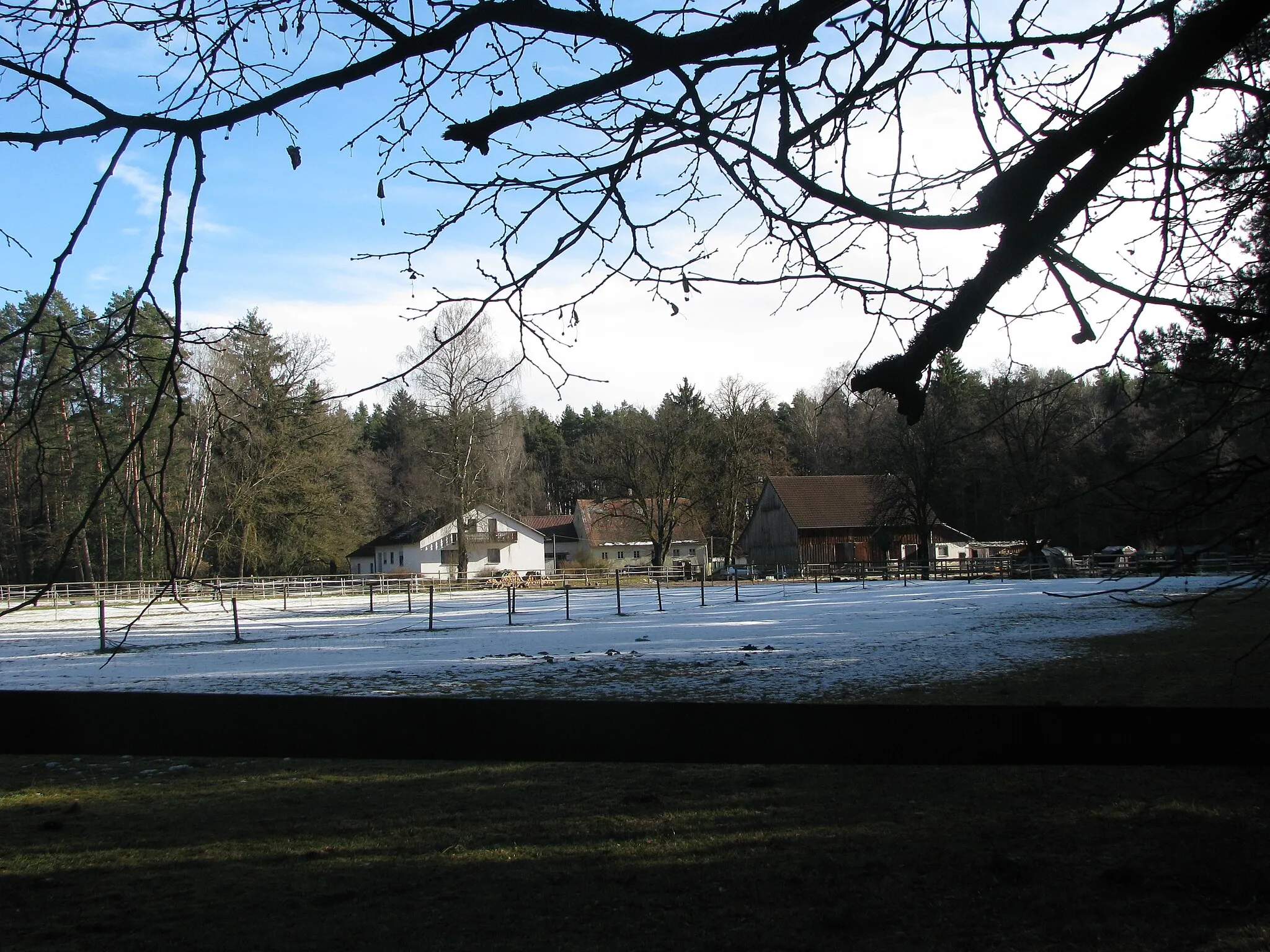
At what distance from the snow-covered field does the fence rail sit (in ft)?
18.1

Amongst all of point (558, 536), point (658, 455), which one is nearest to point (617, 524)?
point (658, 455)

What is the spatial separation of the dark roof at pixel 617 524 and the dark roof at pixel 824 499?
6.38 meters

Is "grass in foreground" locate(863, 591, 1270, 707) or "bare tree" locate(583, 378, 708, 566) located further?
"bare tree" locate(583, 378, 708, 566)

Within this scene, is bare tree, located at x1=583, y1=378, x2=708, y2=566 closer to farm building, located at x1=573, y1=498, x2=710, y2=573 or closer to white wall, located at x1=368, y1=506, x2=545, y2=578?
farm building, located at x1=573, y1=498, x2=710, y2=573

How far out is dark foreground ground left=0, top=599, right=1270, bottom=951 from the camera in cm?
441

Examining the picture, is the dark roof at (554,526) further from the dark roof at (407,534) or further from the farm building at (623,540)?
the dark roof at (407,534)

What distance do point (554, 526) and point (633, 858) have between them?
2892 inches

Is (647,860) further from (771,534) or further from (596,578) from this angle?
(771,534)

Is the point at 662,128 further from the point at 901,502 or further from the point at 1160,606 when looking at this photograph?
the point at 901,502

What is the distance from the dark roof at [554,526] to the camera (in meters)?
77.4

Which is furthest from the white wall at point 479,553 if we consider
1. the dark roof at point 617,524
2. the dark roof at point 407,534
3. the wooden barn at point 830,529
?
the wooden barn at point 830,529

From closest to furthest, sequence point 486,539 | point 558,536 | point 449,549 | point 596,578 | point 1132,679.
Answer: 1. point 1132,679
2. point 596,578
3. point 449,549
4. point 486,539
5. point 558,536

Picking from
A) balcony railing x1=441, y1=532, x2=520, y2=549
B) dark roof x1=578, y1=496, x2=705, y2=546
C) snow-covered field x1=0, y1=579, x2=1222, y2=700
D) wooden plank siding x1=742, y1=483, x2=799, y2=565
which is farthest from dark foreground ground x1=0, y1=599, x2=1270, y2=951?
dark roof x1=578, y1=496, x2=705, y2=546

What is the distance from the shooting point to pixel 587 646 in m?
18.8
